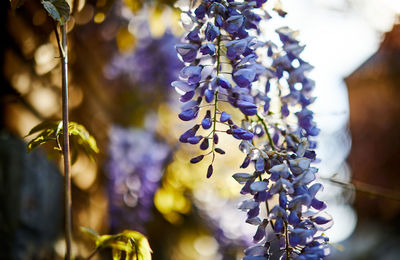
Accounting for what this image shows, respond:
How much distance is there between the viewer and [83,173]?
133 cm

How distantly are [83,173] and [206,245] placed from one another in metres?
1.21

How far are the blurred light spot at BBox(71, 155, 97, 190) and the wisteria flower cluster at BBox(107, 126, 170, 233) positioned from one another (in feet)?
0.98

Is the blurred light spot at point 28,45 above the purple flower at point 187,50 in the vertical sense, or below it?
above

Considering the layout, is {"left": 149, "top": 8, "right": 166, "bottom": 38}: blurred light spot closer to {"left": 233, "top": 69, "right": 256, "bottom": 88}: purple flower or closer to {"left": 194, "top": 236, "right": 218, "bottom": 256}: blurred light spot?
{"left": 233, "top": 69, "right": 256, "bottom": 88}: purple flower

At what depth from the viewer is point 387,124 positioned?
12.0 feet

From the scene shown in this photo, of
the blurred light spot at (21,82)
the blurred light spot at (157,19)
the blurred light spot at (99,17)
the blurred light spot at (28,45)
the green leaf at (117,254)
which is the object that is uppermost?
the blurred light spot at (157,19)

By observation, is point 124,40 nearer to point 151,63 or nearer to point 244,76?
point 244,76

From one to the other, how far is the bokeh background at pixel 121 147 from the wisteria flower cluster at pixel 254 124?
0.10 meters

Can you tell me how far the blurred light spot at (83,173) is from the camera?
1.27m

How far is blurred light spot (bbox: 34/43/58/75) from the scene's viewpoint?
43.2 inches

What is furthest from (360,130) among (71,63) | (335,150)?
(71,63)

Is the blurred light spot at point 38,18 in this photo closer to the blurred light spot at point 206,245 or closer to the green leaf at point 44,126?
the green leaf at point 44,126

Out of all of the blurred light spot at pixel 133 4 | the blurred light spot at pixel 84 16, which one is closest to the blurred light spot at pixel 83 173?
the blurred light spot at pixel 84 16

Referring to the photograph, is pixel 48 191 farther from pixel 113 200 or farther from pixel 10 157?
pixel 113 200
